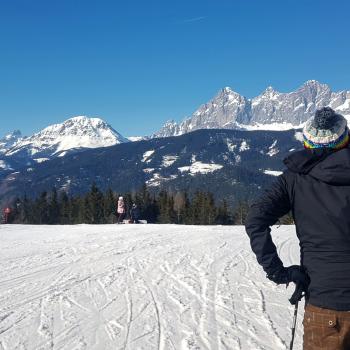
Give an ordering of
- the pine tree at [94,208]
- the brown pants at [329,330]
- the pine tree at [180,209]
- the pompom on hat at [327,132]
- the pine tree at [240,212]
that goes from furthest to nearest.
Result: the pine tree at [240,212], the pine tree at [180,209], the pine tree at [94,208], the pompom on hat at [327,132], the brown pants at [329,330]

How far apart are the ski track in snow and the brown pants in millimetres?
2805

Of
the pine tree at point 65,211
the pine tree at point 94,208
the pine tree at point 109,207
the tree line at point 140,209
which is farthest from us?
the pine tree at point 65,211

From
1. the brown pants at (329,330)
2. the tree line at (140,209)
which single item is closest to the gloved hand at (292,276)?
the brown pants at (329,330)

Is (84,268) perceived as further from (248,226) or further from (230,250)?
(248,226)

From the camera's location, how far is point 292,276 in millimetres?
3695

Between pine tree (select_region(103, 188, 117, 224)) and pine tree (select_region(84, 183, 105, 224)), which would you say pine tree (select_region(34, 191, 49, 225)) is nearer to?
pine tree (select_region(84, 183, 105, 224))

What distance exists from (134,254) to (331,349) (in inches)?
409

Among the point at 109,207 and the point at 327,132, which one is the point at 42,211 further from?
the point at 327,132

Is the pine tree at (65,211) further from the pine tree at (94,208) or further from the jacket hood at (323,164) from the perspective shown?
the jacket hood at (323,164)

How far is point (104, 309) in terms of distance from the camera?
772 cm

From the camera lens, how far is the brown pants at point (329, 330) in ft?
11.4

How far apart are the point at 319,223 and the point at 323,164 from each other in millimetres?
446

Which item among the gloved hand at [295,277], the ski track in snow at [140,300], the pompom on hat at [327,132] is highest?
the pompom on hat at [327,132]

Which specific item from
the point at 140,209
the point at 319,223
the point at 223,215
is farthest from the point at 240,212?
the point at 319,223
